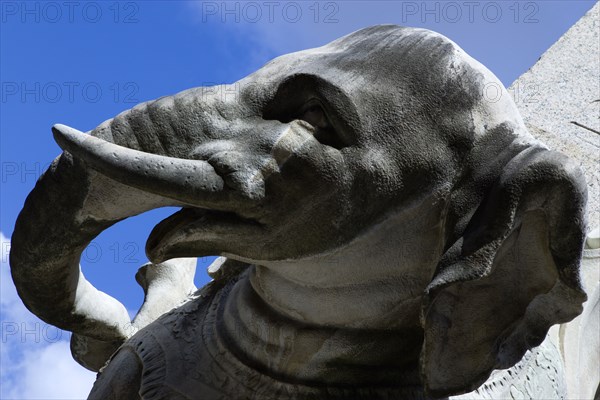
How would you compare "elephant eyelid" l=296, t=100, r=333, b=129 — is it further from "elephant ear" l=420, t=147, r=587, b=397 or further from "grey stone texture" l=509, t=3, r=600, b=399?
"grey stone texture" l=509, t=3, r=600, b=399

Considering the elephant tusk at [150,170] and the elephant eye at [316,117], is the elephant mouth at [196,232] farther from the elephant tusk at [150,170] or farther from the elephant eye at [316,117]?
the elephant eye at [316,117]

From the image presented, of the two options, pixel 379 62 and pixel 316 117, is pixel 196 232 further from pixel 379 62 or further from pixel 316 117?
pixel 379 62

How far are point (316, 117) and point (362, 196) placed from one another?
0.15 metres

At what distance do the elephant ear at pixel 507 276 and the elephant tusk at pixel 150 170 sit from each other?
1.30 feet

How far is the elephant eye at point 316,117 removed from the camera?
2.22m

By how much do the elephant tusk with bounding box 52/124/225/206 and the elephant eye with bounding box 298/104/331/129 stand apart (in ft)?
0.63

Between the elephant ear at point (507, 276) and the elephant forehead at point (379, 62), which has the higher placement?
the elephant forehead at point (379, 62)

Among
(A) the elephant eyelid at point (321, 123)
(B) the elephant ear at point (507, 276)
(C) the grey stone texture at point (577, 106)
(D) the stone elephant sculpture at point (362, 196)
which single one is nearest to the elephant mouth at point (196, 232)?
(D) the stone elephant sculpture at point (362, 196)

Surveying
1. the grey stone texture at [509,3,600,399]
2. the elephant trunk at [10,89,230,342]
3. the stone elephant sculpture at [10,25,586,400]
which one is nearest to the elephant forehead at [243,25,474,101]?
the stone elephant sculpture at [10,25,586,400]

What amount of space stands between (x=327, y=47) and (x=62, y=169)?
1.63 ft

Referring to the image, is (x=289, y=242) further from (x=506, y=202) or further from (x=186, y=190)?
(x=506, y=202)

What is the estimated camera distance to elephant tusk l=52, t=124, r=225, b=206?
211 cm

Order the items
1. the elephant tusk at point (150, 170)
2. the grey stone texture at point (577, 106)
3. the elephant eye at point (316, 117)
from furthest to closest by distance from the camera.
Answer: the grey stone texture at point (577, 106) → the elephant eye at point (316, 117) → the elephant tusk at point (150, 170)

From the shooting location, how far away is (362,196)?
7.27 feet
